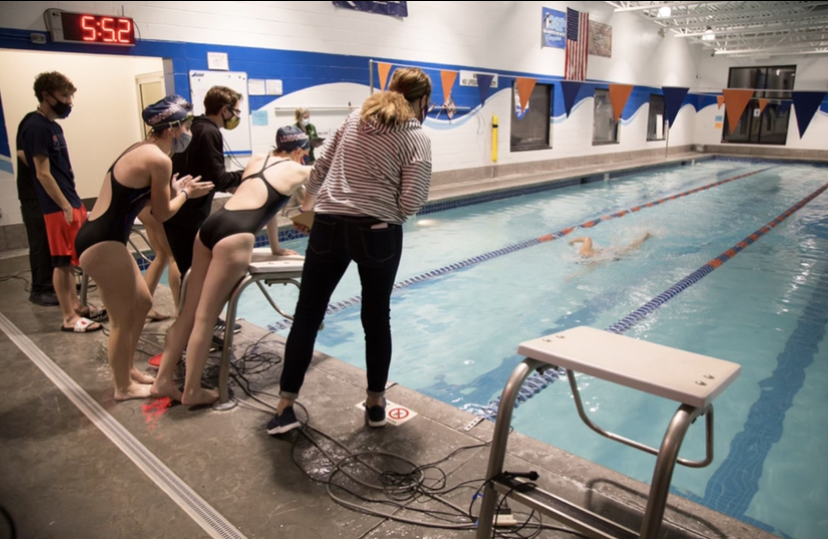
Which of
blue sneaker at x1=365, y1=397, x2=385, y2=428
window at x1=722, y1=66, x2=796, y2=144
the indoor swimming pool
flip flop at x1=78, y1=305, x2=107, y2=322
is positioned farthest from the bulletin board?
window at x1=722, y1=66, x2=796, y2=144

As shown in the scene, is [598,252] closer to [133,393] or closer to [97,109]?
[133,393]

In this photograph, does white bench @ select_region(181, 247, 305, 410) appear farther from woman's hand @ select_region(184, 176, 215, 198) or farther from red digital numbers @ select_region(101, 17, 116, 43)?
red digital numbers @ select_region(101, 17, 116, 43)

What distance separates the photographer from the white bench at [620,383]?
1146 millimetres

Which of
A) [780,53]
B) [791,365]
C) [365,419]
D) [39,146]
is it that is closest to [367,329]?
[365,419]

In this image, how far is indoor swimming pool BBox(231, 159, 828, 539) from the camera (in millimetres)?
2633

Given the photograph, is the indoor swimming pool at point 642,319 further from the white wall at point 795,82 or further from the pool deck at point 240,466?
the white wall at point 795,82

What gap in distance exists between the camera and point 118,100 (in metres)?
8.37

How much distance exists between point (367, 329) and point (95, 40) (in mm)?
5350

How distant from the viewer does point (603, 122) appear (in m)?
15.7

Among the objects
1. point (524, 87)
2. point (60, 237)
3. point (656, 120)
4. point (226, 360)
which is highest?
point (524, 87)

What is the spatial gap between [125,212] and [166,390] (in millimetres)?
773

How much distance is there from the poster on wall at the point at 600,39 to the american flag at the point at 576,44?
0.31 m

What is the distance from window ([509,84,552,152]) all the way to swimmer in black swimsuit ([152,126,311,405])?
10.4 metres

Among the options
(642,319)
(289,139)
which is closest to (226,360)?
(289,139)
